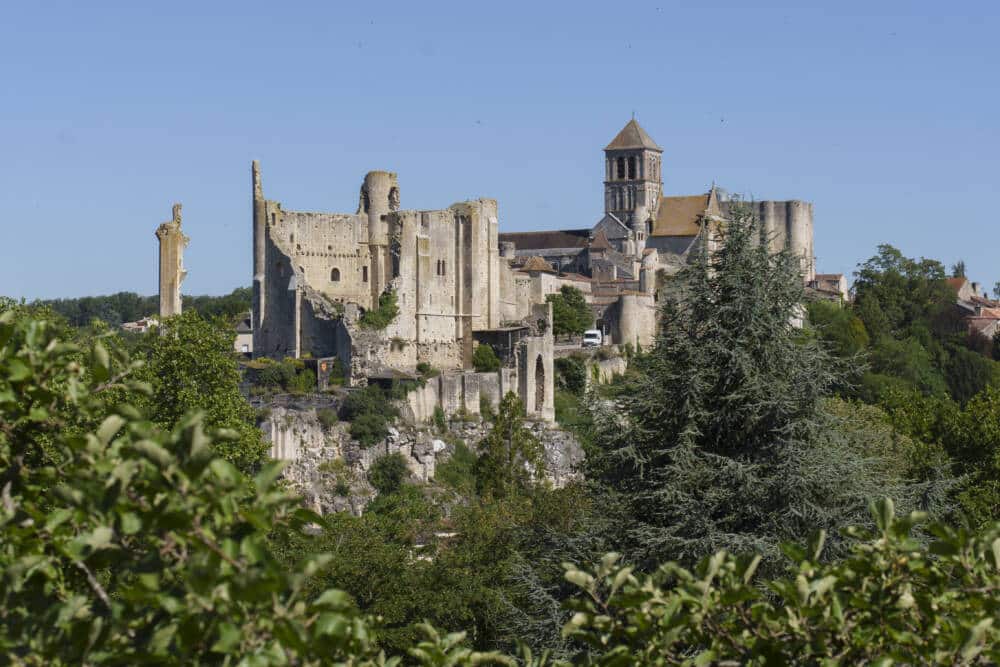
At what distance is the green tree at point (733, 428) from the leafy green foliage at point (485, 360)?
39083 mm

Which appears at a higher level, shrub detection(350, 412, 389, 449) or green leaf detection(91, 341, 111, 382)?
green leaf detection(91, 341, 111, 382)

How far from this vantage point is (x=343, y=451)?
152 ft

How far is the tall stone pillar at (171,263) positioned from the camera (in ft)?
150

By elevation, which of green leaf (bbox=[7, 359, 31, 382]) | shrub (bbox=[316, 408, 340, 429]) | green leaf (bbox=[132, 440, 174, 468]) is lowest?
shrub (bbox=[316, 408, 340, 429])

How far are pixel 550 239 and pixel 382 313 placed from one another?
4317 centimetres

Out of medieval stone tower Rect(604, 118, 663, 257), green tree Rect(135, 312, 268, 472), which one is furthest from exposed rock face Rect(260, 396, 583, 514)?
medieval stone tower Rect(604, 118, 663, 257)

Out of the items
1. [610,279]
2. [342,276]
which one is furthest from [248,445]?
[610,279]

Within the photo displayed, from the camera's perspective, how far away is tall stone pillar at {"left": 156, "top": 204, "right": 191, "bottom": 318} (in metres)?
45.8

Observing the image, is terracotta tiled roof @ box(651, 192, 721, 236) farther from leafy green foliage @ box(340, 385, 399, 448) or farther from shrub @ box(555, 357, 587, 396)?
leafy green foliage @ box(340, 385, 399, 448)

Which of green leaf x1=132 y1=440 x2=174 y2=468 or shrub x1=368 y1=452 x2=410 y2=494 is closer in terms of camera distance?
green leaf x1=132 y1=440 x2=174 y2=468

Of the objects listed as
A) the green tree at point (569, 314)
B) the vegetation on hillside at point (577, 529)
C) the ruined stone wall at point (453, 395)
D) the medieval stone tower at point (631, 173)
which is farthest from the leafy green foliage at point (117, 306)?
the vegetation on hillside at point (577, 529)

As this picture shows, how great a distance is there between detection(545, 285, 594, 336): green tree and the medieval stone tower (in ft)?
113

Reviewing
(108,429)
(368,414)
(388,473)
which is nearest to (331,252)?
(368,414)

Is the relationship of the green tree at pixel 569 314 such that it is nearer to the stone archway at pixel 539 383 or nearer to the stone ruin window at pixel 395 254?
the stone archway at pixel 539 383
